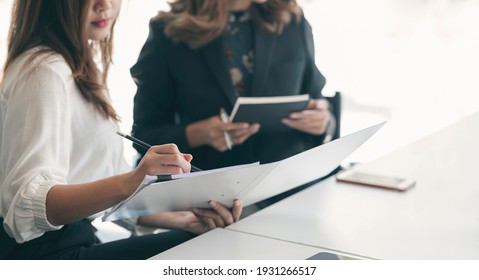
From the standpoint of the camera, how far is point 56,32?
150 centimetres

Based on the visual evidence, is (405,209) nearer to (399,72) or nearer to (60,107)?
(60,107)

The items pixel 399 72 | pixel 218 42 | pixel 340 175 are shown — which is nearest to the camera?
pixel 340 175

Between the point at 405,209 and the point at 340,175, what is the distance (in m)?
0.24

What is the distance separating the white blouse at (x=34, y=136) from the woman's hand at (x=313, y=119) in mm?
811

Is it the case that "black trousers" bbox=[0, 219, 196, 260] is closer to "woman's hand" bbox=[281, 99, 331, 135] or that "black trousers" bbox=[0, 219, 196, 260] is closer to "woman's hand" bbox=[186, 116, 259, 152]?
"woman's hand" bbox=[186, 116, 259, 152]

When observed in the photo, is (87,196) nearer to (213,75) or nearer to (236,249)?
(236,249)

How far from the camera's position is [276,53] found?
232cm

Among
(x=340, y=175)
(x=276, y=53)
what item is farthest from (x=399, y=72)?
(x=340, y=175)

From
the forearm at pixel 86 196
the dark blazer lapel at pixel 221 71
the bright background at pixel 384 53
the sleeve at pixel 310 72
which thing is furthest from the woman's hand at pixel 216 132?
the bright background at pixel 384 53

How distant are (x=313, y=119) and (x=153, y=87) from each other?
545mm

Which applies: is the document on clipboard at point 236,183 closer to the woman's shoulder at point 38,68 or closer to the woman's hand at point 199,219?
the woman's hand at point 199,219

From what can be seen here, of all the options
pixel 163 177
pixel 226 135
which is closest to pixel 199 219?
pixel 163 177

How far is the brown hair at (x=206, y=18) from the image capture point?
2.26 meters
